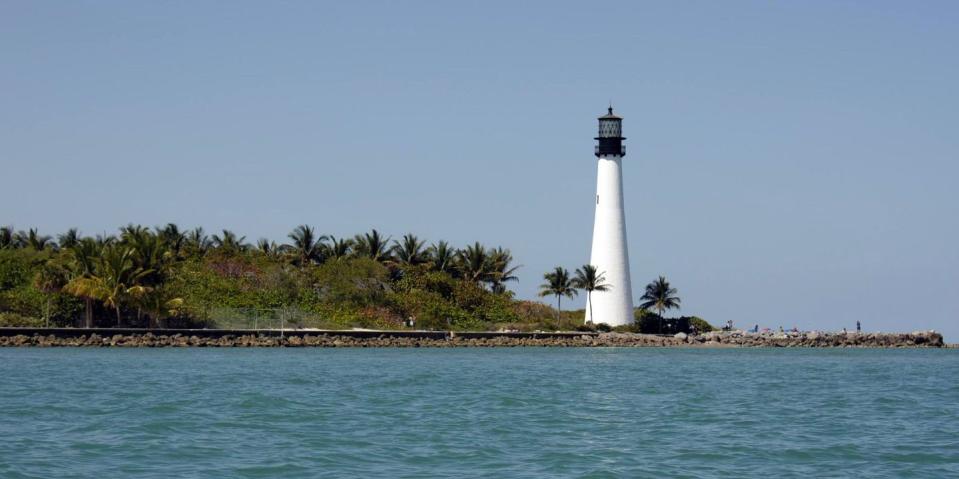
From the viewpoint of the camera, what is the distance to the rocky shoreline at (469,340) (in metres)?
66.1

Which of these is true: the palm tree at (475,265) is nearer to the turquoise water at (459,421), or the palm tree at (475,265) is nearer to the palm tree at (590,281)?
the palm tree at (590,281)

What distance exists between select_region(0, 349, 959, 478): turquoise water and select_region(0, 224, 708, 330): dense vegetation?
14727mm

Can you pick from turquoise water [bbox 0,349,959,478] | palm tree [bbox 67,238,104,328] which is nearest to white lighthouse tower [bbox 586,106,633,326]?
turquoise water [bbox 0,349,959,478]

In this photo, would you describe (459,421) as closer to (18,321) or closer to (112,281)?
(112,281)

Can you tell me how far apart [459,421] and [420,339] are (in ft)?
153

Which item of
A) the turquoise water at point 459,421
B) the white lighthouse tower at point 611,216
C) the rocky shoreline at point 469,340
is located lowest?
the turquoise water at point 459,421

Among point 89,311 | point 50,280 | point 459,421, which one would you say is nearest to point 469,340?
→ point 89,311


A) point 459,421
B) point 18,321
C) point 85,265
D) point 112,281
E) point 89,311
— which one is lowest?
point 459,421

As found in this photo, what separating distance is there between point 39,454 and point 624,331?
203 ft

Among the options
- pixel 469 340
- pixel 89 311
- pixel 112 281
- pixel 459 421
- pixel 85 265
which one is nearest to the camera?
pixel 459 421

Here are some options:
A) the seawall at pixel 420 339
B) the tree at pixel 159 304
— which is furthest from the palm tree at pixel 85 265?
the tree at pixel 159 304

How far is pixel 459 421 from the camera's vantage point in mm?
29609

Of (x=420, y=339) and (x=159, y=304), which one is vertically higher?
(x=159, y=304)

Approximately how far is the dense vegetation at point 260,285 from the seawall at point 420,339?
2174mm
